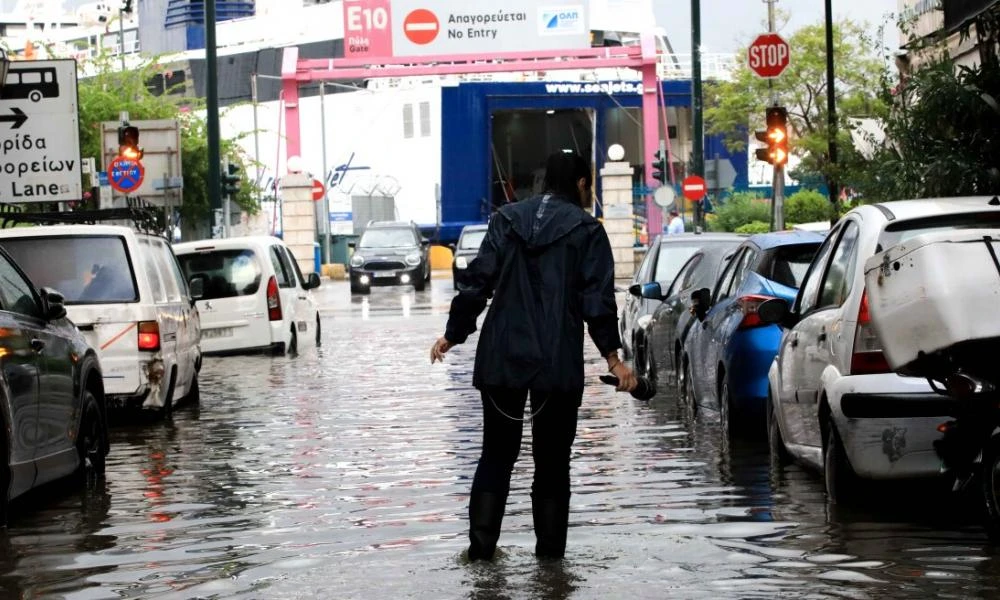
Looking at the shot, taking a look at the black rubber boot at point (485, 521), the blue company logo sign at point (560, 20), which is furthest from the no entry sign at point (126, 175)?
the blue company logo sign at point (560, 20)

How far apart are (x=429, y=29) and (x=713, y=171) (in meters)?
21.5

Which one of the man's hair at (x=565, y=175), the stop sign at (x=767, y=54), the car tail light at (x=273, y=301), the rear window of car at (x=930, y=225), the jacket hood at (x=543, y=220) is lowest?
the car tail light at (x=273, y=301)

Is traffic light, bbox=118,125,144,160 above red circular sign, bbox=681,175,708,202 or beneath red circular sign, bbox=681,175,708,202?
above

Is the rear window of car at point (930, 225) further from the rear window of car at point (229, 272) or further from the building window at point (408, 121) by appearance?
the building window at point (408, 121)

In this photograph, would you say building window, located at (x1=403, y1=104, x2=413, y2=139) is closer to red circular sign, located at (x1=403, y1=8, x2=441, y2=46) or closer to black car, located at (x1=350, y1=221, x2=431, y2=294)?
red circular sign, located at (x1=403, y1=8, x2=441, y2=46)

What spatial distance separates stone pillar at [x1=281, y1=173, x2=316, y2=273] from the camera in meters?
60.1

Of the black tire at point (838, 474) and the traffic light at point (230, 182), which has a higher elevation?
the traffic light at point (230, 182)

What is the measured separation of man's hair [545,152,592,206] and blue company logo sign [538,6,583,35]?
5158cm

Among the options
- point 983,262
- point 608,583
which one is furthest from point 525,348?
point 983,262

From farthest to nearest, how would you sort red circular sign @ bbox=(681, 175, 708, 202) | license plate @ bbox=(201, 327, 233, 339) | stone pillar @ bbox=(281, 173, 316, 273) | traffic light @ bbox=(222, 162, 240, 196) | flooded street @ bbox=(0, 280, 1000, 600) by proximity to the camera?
stone pillar @ bbox=(281, 173, 316, 273) → red circular sign @ bbox=(681, 175, 708, 202) → traffic light @ bbox=(222, 162, 240, 196) → license plate @ bbox=(201, 327, 233, 339) → flooded street @ bbox=(0, 280, 1000, 600)

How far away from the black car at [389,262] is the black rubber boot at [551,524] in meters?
40.5

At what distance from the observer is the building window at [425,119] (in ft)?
266

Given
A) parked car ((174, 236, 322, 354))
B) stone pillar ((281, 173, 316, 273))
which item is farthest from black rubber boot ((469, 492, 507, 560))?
stone pillar ((281, 173, 316, 273))

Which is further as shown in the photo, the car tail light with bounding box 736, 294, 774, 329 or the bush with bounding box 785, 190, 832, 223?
the bush with bounding box 785, 190, 832, 223
